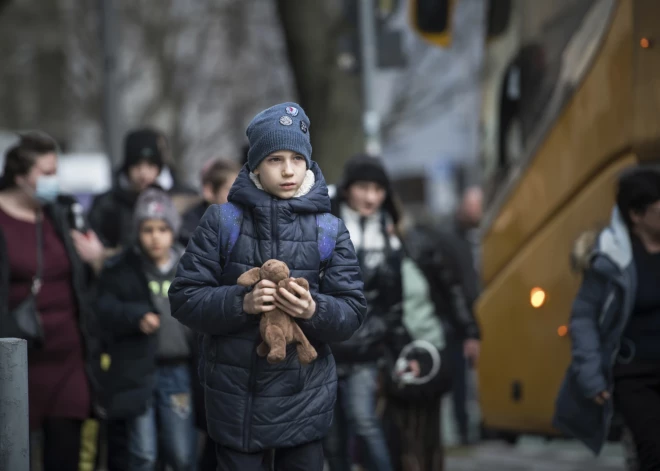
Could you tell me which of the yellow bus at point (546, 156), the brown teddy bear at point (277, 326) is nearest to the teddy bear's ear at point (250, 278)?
the brown teddy bear at point (277, 326)

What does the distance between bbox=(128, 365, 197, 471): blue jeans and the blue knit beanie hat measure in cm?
212

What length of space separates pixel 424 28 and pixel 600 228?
2330 millimetres

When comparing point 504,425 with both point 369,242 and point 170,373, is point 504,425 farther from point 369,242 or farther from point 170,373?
point 170,373

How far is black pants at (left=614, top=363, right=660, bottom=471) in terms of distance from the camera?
5.84 metres

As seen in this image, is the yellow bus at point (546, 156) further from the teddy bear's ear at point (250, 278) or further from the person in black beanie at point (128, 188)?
the teddy bear's ear at point (250, 278)

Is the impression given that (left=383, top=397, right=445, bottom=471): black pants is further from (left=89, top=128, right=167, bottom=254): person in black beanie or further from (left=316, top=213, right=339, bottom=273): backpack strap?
(left=316, top=213, right=339, bottom=273): backpack strap

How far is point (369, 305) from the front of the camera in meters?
7.03

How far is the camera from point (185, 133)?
3547cm

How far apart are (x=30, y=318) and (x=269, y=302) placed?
227cm

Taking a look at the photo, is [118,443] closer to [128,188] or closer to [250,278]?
[128,188]

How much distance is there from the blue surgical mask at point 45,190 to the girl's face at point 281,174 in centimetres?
224

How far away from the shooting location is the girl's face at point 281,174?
489 centimetres

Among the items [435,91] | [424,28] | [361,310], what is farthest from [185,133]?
[361,310]

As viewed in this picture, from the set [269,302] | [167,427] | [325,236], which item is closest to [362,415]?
[167,427]
